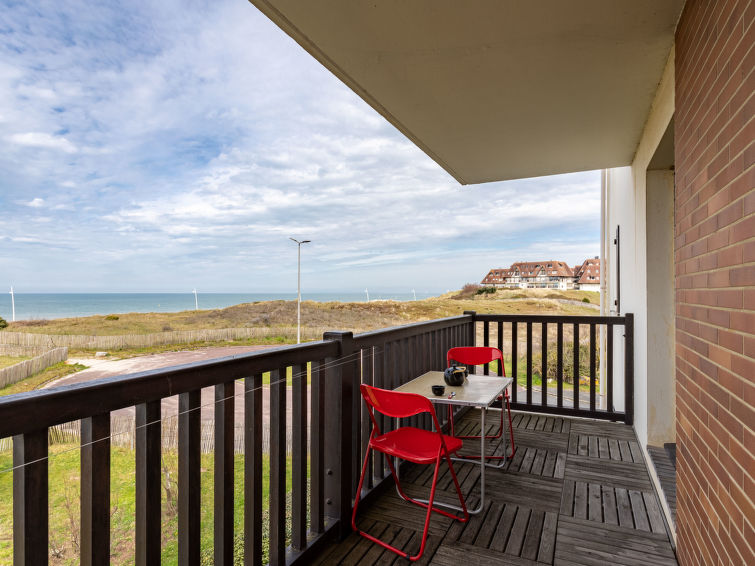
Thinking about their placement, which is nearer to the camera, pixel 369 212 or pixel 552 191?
pixel 552 191

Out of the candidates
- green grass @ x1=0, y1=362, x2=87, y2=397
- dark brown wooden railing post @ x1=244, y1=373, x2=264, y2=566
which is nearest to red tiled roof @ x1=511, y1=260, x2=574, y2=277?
dark brown wooden railing post @ x1=244, y1=373, x2=264, y2=566

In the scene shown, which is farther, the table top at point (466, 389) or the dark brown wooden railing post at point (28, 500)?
the table top at point (466, 389)

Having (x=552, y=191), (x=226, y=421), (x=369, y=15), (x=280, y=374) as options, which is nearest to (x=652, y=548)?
(x=280, y=374)

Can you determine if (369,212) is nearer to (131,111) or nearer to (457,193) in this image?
(457,193)

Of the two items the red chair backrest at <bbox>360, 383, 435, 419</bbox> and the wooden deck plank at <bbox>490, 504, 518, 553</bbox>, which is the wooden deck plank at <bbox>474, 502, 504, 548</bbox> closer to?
the wooden deck plank at <bbox>490, 504, 518, 553</bbox>

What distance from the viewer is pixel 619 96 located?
8.57 feet

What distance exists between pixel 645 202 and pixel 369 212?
147 ft

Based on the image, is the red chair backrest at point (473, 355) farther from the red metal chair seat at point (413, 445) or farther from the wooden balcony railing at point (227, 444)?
the red metal chair seat at point (413, 445)

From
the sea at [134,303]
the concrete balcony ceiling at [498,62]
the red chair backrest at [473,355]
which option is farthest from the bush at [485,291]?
the concrete balcony ceiling at [498,62]

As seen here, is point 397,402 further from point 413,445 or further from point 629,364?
point 629,364

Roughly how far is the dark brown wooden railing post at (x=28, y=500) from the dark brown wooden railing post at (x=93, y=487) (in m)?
0.11

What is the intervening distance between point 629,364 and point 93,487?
4.02m

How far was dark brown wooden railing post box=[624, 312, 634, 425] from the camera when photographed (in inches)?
148

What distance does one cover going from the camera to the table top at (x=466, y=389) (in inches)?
91.9
